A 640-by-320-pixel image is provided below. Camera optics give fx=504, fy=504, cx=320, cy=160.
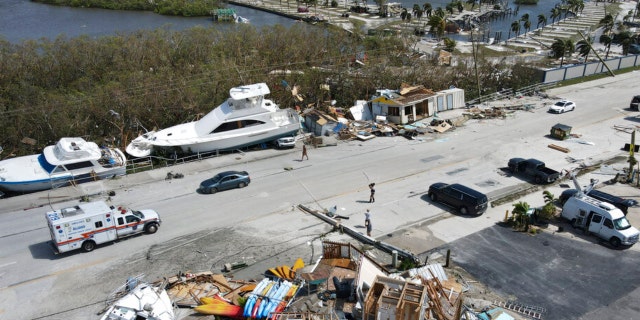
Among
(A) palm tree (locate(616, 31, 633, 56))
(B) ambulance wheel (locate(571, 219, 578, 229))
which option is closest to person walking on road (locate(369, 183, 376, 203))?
(B) ambulance wheel (locate(571, 219, 578, 229))

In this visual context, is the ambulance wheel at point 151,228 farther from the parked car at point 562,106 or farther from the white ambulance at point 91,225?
the parked car at point 562,106

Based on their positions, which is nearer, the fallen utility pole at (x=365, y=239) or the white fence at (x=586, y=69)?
the fallen utility pole at (x=365, y=239)

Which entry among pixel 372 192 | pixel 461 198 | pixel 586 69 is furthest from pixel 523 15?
pixel 372 192

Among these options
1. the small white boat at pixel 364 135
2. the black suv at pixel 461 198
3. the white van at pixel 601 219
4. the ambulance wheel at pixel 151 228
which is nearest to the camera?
the white van at pixel 601 219

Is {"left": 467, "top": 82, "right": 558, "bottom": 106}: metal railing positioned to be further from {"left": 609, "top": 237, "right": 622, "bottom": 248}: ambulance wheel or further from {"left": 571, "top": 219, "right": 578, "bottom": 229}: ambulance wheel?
{"left": 609, "top": 237, "right": 622, "bottom": 248}: ambulance wheel

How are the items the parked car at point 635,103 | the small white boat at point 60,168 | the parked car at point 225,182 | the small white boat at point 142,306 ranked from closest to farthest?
the small white boat at point 142,306, the small white boat at point 60,168, the parked car at point 225,182, the parked car at point 635,103

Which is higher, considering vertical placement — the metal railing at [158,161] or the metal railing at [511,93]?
the metal railing at [158,161]

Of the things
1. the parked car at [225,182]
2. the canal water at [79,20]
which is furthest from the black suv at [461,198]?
the canal water at [79,20]

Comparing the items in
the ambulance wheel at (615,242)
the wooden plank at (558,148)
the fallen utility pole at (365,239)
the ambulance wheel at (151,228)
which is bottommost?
the ambulance wheel at (615,242)
